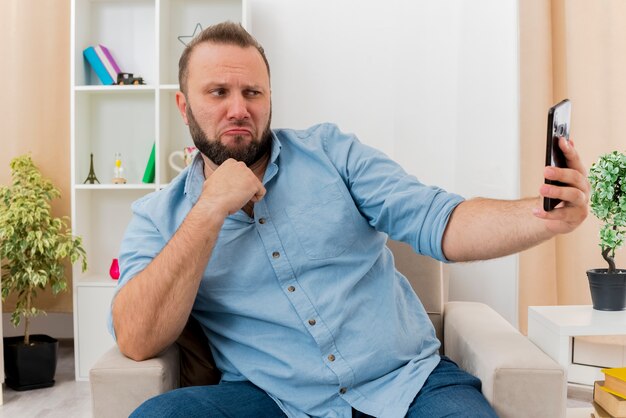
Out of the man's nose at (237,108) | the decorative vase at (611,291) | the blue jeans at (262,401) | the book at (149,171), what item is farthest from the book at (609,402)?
the book at (149,171)

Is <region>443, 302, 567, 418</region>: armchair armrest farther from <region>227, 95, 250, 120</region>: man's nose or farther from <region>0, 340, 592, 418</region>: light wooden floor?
<region>0, 340, 592, 418</region>: light wooden floor

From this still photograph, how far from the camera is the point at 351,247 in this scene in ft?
5.32

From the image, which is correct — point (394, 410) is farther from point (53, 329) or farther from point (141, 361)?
point (53, 329)

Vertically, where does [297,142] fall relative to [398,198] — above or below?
above

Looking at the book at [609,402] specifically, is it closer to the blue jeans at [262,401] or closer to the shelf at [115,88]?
the blue jeans at [262,401]

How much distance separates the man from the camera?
4.90 ft

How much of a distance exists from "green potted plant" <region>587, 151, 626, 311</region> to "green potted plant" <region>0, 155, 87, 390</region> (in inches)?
77.7

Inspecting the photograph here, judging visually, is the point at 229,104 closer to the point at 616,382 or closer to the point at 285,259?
the point at 285,259

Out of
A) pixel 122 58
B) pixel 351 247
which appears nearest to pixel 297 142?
pixel 351 247

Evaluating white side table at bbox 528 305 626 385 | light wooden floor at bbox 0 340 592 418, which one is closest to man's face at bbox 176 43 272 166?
white side table at bbox 528 305 626 385

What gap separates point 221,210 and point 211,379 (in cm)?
42

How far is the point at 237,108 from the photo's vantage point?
165 centimetres

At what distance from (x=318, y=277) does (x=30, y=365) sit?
6.04ft

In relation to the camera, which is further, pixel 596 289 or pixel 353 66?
pixel 353 66
